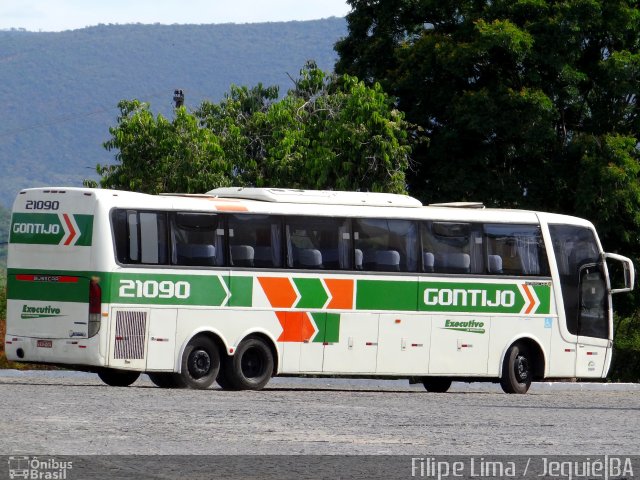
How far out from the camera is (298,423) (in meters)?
15.8

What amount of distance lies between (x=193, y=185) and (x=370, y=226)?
52.1ft

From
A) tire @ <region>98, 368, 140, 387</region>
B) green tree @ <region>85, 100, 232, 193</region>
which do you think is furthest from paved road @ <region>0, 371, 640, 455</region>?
green tree @ <region>85, 100, 232, 193</region>

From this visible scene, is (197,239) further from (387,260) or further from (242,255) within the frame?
(387,260)

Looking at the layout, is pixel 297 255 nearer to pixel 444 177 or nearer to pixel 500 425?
pixel 500 425

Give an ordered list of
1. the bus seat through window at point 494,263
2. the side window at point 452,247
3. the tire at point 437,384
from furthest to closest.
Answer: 1. the tire at point 437,384
2. the bus seat through window at point 494,263
3. the side window at point 452,247

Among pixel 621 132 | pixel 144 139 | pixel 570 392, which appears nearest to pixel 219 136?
pixel 144 139

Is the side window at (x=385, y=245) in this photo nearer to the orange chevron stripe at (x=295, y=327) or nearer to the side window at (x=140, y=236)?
the orange chevron stripe at (x=295, y=327)

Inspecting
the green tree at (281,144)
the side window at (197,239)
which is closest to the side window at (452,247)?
the side window at (197,239)

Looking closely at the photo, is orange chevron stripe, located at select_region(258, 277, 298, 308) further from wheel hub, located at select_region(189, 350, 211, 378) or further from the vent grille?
the vent grille

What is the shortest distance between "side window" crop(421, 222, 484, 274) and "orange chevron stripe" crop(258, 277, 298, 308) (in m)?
2.47

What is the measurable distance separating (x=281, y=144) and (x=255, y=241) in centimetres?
1640

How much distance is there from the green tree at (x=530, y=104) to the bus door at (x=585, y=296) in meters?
10.2

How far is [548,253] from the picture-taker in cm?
2559

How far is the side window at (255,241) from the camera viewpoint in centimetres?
2273
